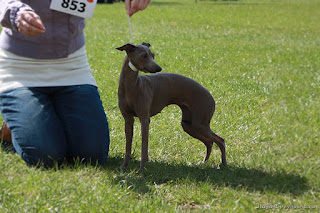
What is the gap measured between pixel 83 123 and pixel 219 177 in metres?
1.16

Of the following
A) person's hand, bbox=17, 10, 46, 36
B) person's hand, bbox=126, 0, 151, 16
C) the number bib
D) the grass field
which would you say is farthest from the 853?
the grass field

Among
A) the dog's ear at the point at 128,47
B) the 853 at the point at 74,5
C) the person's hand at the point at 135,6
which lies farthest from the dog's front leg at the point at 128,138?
the 853 at the point at 74,5

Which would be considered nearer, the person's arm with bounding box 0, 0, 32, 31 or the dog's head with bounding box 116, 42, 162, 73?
the dog's head with bounding box 116, 42, 162, 73

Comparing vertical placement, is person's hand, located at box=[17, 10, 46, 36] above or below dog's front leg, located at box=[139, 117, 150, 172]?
above

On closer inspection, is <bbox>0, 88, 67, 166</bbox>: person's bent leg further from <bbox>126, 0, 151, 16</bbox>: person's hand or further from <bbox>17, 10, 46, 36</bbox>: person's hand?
<bbox>126, 0, 151, 16</bbox>: person's hand

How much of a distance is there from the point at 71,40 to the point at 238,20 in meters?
15.4

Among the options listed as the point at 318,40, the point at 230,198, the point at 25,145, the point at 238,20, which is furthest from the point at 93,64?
the point at 238,20

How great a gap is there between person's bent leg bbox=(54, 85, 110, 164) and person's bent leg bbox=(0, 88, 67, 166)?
0.08 m

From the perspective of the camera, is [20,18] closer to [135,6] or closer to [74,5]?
[74,5]

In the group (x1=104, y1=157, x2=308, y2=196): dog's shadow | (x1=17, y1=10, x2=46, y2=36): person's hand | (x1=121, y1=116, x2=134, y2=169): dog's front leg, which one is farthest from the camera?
(x1=121, y1=116, x2=134, y2=169): dog's front leg

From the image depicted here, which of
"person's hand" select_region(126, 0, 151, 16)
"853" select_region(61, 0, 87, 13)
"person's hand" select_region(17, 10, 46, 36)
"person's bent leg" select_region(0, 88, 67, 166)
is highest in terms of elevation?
"person's hand" select_region(126, 0, 151, 16)

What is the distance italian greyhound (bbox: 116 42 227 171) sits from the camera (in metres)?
3.73

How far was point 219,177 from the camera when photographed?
3867mm

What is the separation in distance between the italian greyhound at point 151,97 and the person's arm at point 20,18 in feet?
2.08
